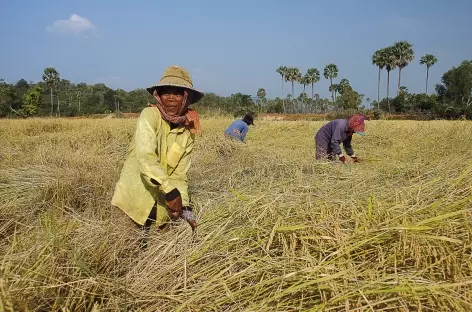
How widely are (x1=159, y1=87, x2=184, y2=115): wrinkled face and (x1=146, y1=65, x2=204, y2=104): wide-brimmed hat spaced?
0.05 metres

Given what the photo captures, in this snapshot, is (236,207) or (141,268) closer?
(141,268)

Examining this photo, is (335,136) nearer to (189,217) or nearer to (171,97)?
(171,97)

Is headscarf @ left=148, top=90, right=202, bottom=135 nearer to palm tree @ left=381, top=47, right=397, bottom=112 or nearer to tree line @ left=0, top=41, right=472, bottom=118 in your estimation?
tree line @ left=0, top=41, right=472, bottom=118

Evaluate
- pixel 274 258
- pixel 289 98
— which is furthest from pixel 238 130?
pixel 289 98

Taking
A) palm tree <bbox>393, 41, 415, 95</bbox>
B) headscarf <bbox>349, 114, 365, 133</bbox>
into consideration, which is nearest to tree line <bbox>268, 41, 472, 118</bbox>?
palm tree <bbox>393, 41, 415, 95</bbox>

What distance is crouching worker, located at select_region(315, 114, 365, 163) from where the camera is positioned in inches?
184

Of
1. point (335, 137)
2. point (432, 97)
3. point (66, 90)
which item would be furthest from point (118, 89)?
point (335, 137)

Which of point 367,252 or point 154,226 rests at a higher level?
point 367,252

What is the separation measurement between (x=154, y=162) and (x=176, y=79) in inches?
20.6

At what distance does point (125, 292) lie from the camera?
1.48 metres

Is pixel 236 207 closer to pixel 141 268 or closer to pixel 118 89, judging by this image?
pixel 141 268

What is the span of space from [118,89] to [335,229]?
64.5 m

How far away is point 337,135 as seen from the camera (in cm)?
484

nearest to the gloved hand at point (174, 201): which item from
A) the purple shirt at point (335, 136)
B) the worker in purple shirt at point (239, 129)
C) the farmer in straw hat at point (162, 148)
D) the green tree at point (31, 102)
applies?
the farmer in straw hat at point (162, 148)
